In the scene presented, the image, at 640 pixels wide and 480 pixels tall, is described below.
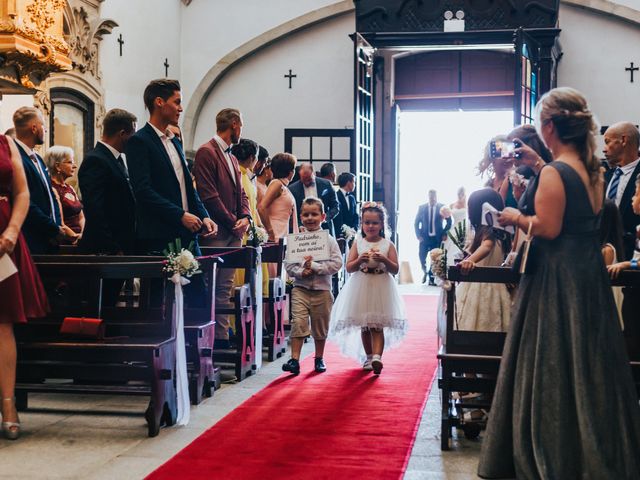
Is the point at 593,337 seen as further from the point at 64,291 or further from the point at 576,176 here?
the point at 64,291

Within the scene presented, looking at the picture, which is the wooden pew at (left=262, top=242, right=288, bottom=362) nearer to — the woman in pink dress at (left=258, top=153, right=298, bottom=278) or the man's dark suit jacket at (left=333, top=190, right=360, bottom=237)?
the woman in pink dress at (left=258, top=153, right=298, bottom=278)

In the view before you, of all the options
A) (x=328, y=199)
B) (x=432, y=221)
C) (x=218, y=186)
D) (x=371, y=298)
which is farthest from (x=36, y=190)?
(x=432, y=221)

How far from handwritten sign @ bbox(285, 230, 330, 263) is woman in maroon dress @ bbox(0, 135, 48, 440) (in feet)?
7.63

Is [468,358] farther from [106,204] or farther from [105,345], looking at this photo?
[106,204]

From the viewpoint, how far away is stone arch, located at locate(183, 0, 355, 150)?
1569 centimetres

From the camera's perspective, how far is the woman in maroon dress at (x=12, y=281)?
15.4ft

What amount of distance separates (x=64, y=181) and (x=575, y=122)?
495cm

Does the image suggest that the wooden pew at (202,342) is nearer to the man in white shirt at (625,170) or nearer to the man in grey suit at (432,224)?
the man in white shirt at (625,170)

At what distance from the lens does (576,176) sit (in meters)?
3.84

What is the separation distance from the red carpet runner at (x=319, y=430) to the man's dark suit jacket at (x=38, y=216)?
1728mm

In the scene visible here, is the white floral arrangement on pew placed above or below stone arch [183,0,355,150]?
below

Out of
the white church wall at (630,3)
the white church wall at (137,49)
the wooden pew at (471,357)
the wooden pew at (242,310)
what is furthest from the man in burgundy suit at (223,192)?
the white church wall at (630,3)

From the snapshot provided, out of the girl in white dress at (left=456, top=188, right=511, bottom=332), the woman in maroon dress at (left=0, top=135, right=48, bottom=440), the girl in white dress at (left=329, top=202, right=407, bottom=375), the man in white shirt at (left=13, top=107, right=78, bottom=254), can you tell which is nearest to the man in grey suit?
the girl in white dress at (left=329, top=202, right=407, bottom=375)

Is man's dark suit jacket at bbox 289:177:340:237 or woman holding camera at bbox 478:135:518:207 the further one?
man's dark suit jacket at bbox 289:177:340:237
